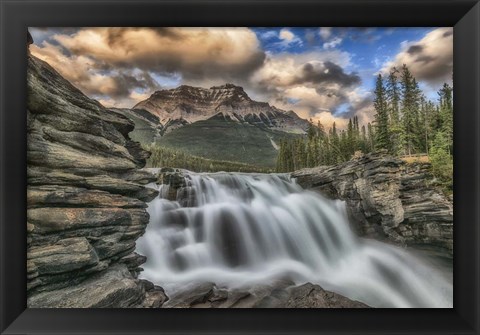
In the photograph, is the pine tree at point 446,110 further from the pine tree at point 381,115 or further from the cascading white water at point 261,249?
the cascading white water at point 261,249

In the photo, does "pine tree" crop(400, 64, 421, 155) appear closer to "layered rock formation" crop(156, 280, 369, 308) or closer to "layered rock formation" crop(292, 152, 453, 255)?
"layered rock formation" crop(292, 152, 453, 255)

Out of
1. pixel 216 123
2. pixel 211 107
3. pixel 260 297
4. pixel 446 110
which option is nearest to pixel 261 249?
pixel 260 297

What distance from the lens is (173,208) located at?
262 cm

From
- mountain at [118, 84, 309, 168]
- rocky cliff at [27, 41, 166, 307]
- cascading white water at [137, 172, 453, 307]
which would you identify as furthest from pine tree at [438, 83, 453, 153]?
rocky cliff at [27, 41, 166, 307]

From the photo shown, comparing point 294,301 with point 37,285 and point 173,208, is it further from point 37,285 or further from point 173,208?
point 37,285

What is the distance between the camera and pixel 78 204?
7.66 ft

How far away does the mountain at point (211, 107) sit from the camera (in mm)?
2570

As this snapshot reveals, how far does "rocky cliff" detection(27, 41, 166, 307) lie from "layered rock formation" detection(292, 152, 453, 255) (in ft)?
6.61

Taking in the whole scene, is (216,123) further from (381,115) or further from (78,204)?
(381,115)

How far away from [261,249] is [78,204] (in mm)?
1974

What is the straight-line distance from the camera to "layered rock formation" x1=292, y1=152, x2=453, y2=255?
2.56 meters

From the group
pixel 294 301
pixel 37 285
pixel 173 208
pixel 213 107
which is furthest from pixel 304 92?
pixel 37 285
